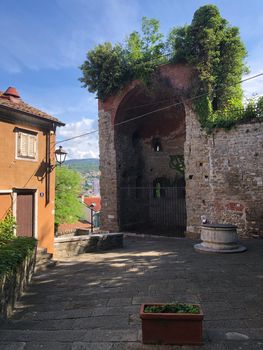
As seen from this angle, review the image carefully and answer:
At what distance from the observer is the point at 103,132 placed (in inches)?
676

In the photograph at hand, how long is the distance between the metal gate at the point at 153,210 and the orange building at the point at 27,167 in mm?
6930

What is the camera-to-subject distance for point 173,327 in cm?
360

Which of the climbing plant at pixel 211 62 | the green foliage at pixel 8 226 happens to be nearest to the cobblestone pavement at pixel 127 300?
the green foliage at pixel 8 226

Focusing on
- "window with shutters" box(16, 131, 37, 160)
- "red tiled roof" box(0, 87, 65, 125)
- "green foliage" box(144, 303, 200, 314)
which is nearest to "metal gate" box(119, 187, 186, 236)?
"red tiled roof" box(0, 87, 65, 125)

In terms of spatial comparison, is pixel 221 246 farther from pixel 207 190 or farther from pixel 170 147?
pixel 170 147

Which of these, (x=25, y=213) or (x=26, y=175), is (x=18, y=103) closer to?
(x=26, y=175)

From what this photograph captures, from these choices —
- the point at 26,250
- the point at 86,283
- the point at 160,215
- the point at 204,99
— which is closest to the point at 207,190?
the point at 204,99

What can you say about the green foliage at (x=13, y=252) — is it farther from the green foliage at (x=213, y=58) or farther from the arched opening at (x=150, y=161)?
the arched opening at (x=150, y=161)

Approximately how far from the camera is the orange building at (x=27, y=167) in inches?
359

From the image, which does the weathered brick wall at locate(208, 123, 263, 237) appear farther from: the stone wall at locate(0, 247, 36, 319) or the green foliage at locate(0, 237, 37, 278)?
the stone wall at locate(0, 247, 36, 319)

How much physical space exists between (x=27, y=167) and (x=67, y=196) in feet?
50.8

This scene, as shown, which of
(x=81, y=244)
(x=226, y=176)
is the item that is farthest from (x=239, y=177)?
(x=81, y=244)

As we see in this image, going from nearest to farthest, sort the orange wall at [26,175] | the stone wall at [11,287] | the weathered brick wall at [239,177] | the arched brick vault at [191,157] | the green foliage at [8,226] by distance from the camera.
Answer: the stone wall at [11,287] < the green foliage at [8,226] < the orange wall at [26,175] < the weathered brick wall at [239,177] < the arched brick vault at [191,157]

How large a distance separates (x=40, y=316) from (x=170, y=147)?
51.8 feet
